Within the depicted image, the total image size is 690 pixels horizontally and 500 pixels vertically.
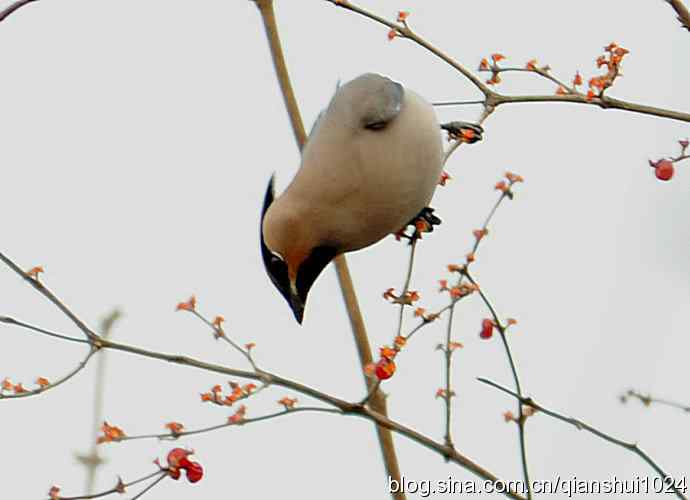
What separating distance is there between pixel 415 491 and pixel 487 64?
1190 millimetres

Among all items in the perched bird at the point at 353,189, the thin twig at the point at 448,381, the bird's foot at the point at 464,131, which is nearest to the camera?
the thin twig at the point at 448,381

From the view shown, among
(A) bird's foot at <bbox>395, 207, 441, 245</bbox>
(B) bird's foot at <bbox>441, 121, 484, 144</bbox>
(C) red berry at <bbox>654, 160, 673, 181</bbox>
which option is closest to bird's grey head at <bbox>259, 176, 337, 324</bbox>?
(A) bird's foot at <bbox>395, 207, 441, 245</bbox>

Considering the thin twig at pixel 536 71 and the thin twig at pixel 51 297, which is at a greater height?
the thin twig at pixel 536 71

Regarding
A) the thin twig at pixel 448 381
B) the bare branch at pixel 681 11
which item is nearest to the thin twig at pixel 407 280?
the thin twig at pixel 448 381

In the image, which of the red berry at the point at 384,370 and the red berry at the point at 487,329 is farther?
the red berry at the point at 487,329

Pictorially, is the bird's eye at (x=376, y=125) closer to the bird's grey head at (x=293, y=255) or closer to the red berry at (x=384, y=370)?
the bird's grey head at (x=293, y=255)

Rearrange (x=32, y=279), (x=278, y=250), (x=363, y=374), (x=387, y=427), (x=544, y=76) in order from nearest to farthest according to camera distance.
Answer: (x=387, y=427) < (x=32, y=279) < (x=363, y=374) < (x=544, y=76) < (x=278, y=250)

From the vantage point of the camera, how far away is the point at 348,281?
311 centimetres

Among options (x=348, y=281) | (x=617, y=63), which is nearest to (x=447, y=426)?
(x=348, y=281)

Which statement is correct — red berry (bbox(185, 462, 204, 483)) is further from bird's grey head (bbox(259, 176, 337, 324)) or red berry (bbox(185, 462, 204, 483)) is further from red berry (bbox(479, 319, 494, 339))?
bird's grey head (bbox(259, 176, 337, 324))

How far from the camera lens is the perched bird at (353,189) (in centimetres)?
353

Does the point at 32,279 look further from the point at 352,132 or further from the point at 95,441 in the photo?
the point at 352,132

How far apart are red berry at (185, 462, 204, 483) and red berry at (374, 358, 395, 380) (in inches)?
18.3

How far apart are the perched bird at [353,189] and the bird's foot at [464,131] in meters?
0.12
